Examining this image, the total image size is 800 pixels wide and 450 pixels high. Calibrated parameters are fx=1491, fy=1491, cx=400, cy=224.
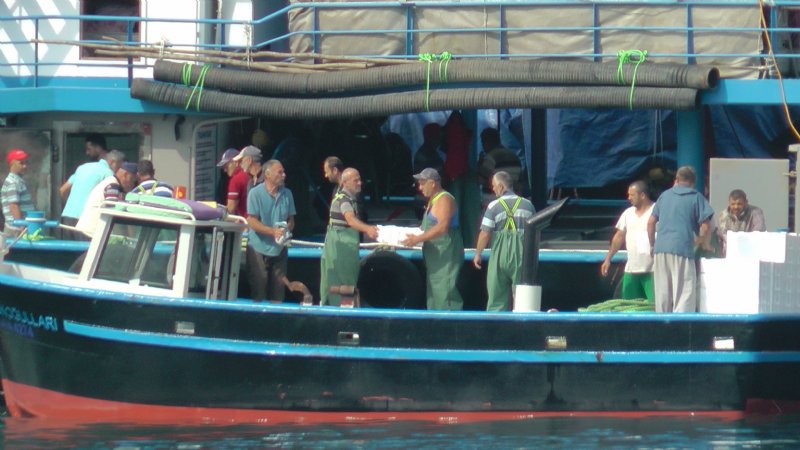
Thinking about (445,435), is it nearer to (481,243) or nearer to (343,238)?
(481,243)

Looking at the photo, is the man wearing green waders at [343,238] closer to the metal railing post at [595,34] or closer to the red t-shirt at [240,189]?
the red t-shirt at [240,189]

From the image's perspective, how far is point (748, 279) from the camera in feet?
37.3

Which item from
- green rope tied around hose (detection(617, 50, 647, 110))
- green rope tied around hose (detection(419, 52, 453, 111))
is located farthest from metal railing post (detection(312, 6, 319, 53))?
green rope tied around hose (detection(617, 50, 647, 110))

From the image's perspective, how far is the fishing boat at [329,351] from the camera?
1141cm

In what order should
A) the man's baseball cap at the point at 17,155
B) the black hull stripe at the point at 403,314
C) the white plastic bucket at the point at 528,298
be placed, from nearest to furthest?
→ the black hull stripe at the point at 403,314, the white plastic bucket at the point at 528,298, the man's baseball cap at the point at 17,155

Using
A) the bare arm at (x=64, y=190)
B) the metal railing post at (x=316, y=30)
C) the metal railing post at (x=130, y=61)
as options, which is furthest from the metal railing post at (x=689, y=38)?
the bare arm at (x=64, y=190)

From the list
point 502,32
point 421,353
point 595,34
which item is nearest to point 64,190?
point 502,32

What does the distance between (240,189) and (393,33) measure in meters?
2.34

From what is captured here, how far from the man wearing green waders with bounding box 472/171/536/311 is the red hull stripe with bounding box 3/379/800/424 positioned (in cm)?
102

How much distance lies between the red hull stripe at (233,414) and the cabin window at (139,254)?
3.38 ft

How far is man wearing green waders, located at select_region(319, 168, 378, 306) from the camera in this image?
12219 mm

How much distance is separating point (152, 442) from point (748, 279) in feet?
15.3

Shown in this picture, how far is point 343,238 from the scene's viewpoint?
12.3 meters

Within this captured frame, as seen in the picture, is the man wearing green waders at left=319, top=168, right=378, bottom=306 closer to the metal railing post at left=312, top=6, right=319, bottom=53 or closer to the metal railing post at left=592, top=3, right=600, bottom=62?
the metal railing post at left=312, top=6, right=319, bottom=53
